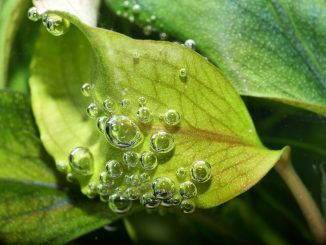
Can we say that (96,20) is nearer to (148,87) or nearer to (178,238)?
(148,87)

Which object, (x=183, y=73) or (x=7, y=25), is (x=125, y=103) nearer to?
(x=183, y=73)

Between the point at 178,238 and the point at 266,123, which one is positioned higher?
the point at 266,123

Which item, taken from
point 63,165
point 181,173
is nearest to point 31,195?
point 63,165

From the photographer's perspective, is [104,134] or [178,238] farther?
[178,238]

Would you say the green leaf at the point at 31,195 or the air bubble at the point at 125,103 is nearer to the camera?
the air bubble at the point at 125,103

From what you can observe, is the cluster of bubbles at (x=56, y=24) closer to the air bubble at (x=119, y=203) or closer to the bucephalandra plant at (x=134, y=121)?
the bucephalandra plant at (x=134, y=121)

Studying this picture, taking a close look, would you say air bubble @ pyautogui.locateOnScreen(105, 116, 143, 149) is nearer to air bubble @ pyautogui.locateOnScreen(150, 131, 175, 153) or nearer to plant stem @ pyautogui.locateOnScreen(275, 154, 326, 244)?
air bubble @ pyautogui.locateOnScreen(150, 131, 175, 153)

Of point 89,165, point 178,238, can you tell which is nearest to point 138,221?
point 178,238

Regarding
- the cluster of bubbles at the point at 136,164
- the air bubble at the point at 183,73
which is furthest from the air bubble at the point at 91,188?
the air bubble at the point at 183,73
